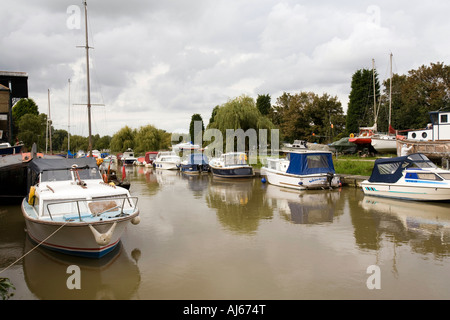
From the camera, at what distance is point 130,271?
26.0ft

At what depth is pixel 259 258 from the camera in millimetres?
8578

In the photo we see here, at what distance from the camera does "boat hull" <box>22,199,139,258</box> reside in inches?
311

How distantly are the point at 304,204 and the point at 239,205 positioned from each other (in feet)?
10.3

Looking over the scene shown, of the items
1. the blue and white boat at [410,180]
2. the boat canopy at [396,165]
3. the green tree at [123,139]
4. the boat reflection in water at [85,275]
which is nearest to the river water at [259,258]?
the boat reflection in water at [85,275]

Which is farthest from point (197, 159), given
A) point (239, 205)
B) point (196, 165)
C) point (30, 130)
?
point (30, 130)

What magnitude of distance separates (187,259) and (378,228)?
681cm

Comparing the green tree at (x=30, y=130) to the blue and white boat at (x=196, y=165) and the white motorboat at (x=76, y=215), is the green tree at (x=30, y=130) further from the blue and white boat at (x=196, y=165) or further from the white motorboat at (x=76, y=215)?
the white motorboat at (x=76, y=215)

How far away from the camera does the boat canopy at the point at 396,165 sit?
1588 cm

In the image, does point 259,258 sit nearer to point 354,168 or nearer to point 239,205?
point 239,205

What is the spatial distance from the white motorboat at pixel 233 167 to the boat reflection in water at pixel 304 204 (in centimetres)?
570

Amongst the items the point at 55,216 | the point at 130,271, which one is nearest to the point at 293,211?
the point at 130,271

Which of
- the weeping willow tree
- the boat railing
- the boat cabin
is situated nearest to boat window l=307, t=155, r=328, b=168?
the boat cabin

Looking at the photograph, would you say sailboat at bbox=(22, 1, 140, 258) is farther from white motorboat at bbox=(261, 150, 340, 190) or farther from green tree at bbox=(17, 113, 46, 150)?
green tree at bbox=(17, 113, 46, 150)
